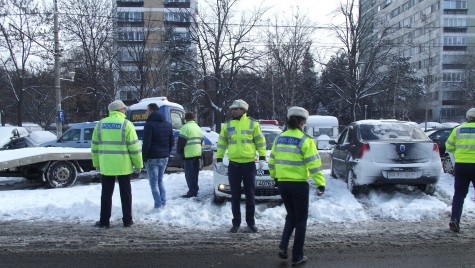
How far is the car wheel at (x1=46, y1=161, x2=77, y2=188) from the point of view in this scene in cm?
1146

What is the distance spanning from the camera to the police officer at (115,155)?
7.18m

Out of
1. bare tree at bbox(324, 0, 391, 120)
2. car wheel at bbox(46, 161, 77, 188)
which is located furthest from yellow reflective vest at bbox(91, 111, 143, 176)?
bare tree at bbox(324, 0, 391, 120)

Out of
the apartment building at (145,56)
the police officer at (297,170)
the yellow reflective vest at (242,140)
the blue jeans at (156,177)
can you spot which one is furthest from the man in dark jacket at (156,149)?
the apartment building at (145,56)

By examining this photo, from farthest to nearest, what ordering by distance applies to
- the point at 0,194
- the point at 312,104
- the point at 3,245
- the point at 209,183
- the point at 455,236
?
the point at 312,104 → the point at 209,183 → the point at 0,194 → the point at 455,236 → the point at 3,245

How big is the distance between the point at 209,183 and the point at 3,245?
18.0 feet

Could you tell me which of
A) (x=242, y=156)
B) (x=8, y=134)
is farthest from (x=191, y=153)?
(x=8, y=134)

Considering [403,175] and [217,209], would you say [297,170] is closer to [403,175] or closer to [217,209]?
[217,209]

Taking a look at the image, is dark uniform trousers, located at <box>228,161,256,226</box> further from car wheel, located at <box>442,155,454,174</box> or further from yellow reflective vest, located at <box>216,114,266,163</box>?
car wheel, located at <box>442,155,454,174</box>

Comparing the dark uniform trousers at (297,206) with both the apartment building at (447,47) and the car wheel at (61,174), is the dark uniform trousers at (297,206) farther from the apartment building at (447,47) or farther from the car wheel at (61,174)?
the apartment building at (447,47)

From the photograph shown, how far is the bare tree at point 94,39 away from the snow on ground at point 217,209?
2840cm

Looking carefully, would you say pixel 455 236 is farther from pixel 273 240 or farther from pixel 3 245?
pixel 3 245

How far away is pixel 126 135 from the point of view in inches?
286

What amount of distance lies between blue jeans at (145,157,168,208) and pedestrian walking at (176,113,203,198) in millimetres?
1193

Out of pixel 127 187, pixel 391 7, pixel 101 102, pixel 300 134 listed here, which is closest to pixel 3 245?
pixel 127 187
